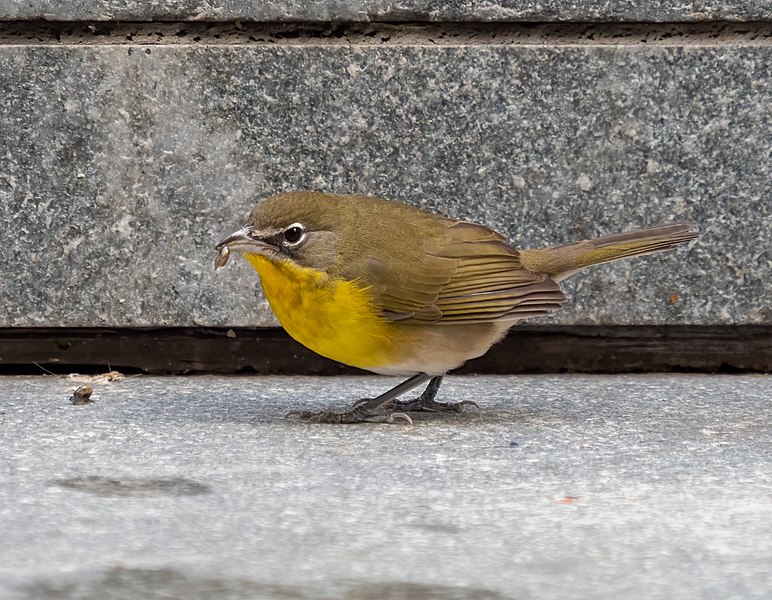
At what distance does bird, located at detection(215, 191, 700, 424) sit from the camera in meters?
4.04

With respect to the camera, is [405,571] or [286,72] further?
[286,72]

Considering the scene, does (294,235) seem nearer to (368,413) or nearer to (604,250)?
(368,413)

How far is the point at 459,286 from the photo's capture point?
4254 millimetres

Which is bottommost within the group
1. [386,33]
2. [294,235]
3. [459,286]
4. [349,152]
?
[459,286]

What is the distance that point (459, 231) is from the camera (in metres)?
4.37

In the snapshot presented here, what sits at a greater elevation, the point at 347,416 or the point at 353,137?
the point at 353,137

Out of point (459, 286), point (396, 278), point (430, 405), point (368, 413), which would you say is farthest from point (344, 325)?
point (430, 405)

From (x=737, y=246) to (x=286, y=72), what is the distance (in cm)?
186

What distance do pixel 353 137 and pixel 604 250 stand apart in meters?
1.04

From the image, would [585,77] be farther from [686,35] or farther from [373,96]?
[373,96]

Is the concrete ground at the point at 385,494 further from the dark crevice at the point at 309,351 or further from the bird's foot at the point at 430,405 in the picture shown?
the dark crevice at the point at 309,351

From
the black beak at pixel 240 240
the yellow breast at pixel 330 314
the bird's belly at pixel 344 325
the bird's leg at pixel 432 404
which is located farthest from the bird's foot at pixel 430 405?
the black beak at pixel 240 240

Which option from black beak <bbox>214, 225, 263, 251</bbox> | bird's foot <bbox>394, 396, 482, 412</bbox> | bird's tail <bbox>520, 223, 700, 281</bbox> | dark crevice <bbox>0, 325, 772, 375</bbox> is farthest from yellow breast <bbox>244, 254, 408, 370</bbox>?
dark crevice <bbox>0, 325, 772, 375</bbox>

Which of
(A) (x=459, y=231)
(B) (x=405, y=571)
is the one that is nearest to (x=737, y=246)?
(A) (x=459, y=231)
